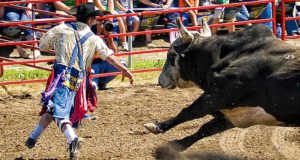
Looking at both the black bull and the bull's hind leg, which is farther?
the bull's hind leg

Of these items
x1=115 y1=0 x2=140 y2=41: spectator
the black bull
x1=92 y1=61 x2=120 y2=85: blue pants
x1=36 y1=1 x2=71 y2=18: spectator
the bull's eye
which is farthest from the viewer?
x1=115 y1=0 x2=140 y2=41: spectator

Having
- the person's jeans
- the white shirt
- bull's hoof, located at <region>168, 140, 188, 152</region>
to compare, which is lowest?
bull's hoof, located at <region>168, 140, 188, 152</region>

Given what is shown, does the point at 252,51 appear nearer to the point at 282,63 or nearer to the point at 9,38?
the point at 282,63

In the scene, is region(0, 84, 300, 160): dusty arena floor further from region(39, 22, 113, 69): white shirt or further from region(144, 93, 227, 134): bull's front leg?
region(39, 22, 113, 69): white shirt

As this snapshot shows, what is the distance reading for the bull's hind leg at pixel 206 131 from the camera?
7402mm

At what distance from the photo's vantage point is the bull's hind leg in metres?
7.40

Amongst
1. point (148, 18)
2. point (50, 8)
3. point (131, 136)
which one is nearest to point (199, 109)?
point (131, 136)

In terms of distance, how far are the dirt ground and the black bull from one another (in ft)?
1.77

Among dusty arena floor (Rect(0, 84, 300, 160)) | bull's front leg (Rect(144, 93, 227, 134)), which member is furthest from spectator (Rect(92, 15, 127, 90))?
bull's front leg (Rect(144, 93, 227, 134))

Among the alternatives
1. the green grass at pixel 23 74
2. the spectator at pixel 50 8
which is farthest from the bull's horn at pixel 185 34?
the green grass at pixel 23 74

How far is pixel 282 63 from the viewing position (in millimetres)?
6738

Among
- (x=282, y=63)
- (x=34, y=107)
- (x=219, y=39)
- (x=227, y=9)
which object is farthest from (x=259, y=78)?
(x=227, y=9)

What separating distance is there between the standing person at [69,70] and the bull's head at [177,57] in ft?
2.30

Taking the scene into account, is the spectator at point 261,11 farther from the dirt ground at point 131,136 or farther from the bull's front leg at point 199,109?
the bull's front leg at point 199,109
